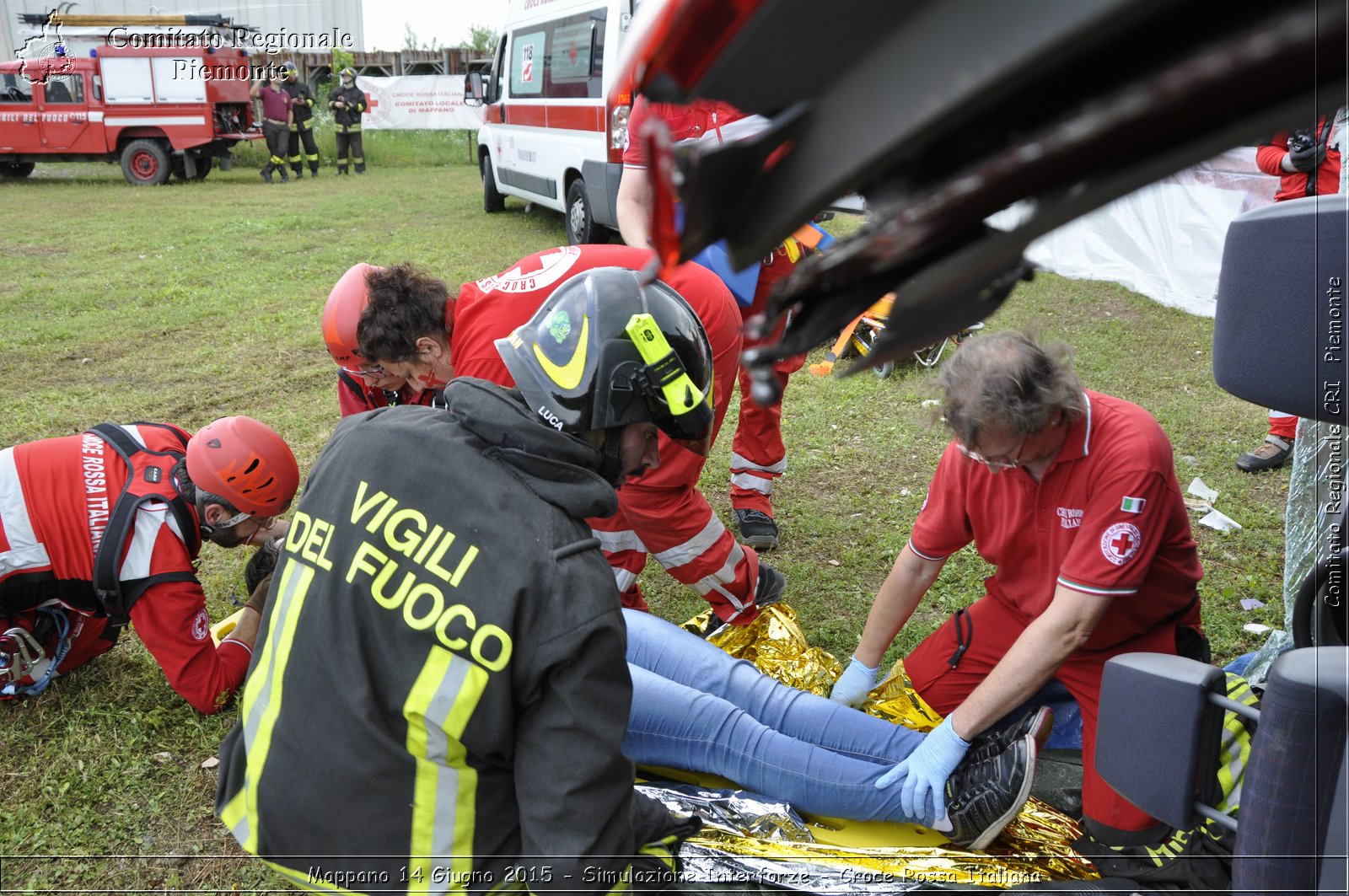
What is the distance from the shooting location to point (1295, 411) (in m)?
1.53

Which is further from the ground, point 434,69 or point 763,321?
point 434,69

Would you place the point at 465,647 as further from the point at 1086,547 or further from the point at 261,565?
the point at 261,565

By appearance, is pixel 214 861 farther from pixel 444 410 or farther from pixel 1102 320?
pixel 1102 320

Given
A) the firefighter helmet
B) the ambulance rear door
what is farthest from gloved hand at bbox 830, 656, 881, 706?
the ambulance rear door

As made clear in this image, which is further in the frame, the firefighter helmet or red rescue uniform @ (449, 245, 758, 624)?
red rescue uniform @ (449, 245, 758, 624)

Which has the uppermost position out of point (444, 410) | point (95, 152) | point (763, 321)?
point (95, 152)

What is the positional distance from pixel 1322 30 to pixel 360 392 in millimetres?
3579

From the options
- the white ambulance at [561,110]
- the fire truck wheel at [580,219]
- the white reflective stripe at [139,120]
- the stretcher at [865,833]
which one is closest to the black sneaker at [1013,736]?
the stretcher at [865,833]

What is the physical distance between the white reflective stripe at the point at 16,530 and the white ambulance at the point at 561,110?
527 centimetres

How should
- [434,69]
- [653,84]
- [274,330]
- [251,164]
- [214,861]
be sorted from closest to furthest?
[653,84] < [214,861] < [274,330] < [251,164] < [434,69]

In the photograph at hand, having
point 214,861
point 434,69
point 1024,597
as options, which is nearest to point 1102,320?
point 1024,597

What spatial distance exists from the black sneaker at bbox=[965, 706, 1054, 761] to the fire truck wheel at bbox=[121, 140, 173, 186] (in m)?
18.8

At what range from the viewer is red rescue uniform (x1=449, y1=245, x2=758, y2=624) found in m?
3.07

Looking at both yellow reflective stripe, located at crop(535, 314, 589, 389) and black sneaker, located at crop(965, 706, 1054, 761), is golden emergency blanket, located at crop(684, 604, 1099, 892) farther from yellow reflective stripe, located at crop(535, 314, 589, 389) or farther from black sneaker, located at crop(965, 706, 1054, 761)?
yellow reflective stripe, located at crop(535, 314, 589, 389)
